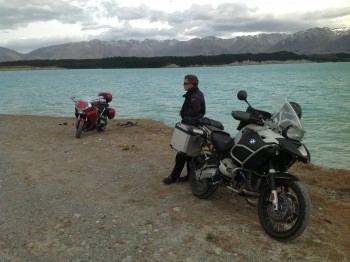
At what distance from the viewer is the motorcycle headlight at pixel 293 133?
Answer: 15.7 feet

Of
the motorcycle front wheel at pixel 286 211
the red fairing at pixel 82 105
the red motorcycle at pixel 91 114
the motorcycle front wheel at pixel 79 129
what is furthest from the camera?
the red fairing at pixel 82 105

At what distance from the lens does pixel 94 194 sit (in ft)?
22.5

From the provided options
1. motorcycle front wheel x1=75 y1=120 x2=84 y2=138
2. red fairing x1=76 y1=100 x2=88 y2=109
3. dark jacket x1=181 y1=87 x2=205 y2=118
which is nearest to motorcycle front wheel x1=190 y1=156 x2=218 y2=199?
dark jacket x1=181 y1=87 x2=205 y2=118

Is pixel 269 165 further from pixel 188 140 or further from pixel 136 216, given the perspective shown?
pixel 136 216

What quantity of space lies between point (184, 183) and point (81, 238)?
2824mm

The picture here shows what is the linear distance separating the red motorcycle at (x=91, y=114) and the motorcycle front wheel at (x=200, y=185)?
7.18m

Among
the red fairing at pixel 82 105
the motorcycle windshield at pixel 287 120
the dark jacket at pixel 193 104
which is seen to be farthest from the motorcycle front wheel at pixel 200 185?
the red fairing at pixel 82 105

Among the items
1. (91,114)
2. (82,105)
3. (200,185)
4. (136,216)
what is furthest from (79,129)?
(136,216)

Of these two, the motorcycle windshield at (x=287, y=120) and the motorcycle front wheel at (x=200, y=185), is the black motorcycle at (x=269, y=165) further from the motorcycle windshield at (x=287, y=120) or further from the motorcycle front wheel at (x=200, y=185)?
the motorcycle front wheel at (x=200, y=185)

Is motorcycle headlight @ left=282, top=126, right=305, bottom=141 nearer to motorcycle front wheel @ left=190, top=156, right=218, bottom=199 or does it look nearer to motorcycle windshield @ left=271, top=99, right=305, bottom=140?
motorcycle windshield @ left=271, top=99, right=305, bottom=140

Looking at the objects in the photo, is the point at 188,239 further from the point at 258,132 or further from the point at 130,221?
the point at 258,132

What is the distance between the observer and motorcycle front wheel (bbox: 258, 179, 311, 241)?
4.48 metres

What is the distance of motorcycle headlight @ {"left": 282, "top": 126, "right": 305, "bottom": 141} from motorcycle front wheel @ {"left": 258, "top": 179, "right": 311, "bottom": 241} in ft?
1.89

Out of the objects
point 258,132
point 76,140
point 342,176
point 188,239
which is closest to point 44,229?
point 188,239
